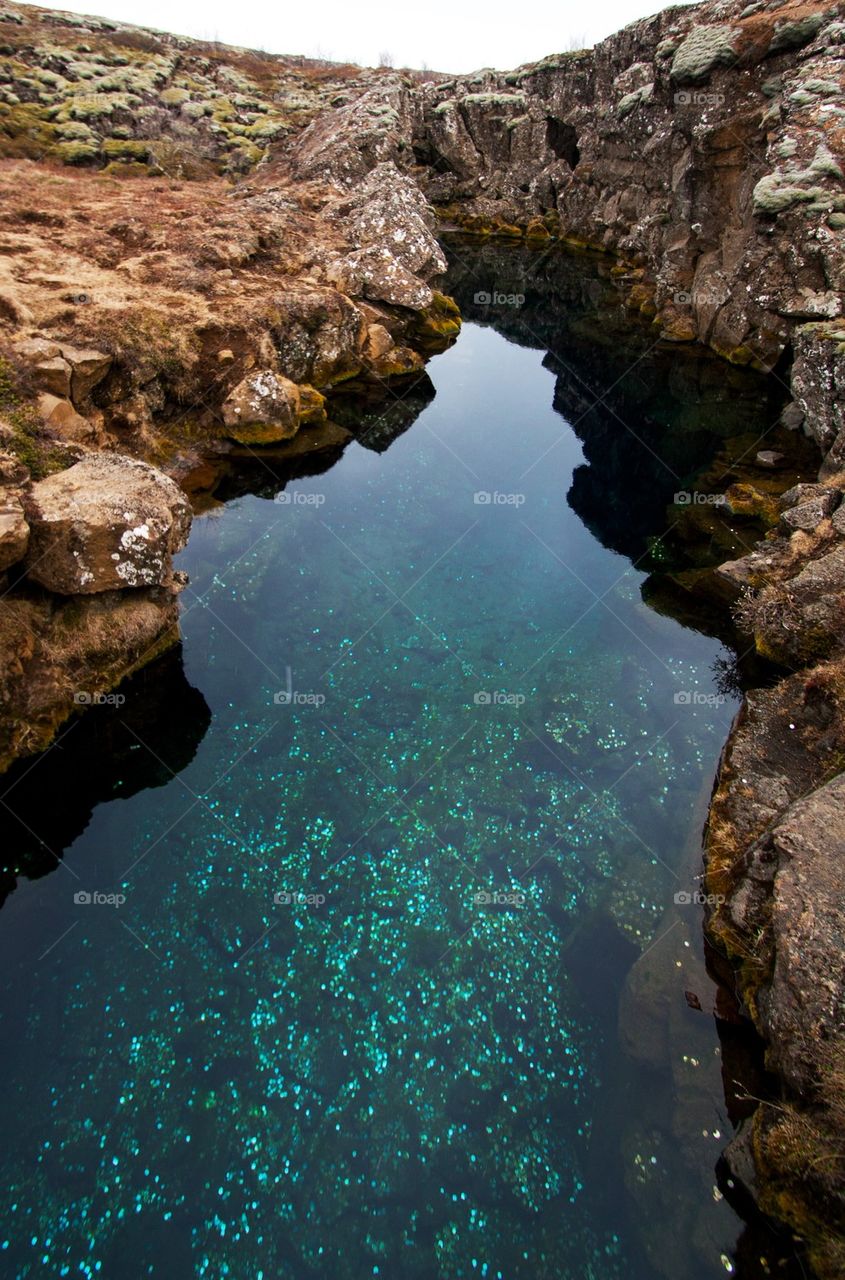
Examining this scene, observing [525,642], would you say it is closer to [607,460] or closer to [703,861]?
[703,861]

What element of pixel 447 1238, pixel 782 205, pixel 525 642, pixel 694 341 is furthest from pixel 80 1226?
pixel 694 341

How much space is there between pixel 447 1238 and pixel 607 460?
26215 millimetres
